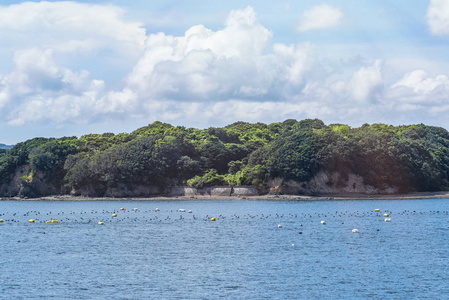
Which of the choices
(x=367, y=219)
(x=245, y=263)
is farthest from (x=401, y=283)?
(x=367, y=219)

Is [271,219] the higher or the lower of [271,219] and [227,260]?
the higher

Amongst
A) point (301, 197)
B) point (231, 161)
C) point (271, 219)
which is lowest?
point (271, 219)

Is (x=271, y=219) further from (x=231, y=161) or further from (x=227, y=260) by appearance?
(x=231, y=161)

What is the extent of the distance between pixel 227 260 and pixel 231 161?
4193 inches

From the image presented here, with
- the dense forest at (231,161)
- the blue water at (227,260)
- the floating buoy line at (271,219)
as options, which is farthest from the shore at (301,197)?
the blue water at (227,260)

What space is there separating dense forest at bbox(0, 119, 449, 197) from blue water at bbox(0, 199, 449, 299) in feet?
196

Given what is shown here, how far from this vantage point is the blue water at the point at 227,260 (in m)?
37.1

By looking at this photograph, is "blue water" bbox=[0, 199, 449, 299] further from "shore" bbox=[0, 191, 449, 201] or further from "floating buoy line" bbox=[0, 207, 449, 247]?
"shore" bbox=[0, 191, 449, 201]

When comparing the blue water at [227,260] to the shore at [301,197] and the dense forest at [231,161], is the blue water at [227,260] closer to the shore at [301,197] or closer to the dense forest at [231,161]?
the shore at [301,197]

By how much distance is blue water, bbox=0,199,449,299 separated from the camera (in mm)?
37062

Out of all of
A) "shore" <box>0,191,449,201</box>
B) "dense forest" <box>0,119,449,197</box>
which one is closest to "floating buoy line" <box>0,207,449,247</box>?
"shore" <box>0,191,449,201</box>

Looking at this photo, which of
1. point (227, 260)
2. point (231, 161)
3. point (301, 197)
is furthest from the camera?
point (231, 161)

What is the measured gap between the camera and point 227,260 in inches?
1887

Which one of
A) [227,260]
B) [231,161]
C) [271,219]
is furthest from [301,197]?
[227,260]
